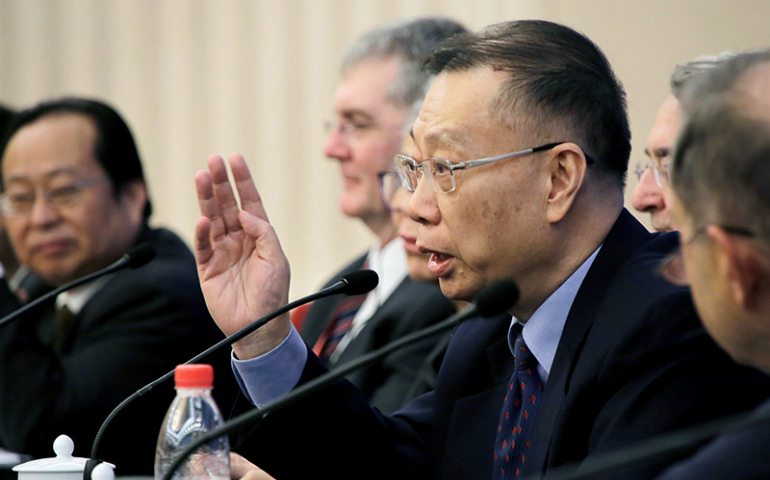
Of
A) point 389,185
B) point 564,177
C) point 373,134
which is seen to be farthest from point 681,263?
point 373,134

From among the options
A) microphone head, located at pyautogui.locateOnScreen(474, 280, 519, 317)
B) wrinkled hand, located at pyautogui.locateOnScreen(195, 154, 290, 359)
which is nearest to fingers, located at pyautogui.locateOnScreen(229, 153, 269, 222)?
wrinkled hand, located at pyautogui.locateOnScreen(195, 154, 290, 359)

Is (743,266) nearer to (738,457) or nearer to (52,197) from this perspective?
(738,457)

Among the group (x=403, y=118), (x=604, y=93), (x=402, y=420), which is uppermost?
(x=604, y=93)

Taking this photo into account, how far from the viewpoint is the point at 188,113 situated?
4922 mm

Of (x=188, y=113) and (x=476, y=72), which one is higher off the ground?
(x=476, y=72)

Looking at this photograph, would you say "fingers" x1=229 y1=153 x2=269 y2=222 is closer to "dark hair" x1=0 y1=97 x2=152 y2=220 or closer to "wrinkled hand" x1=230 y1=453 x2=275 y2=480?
"wrinkled hand" x1=230 y1=453 x2=275 y2=480

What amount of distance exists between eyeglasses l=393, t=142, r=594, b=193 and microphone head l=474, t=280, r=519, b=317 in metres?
0.35

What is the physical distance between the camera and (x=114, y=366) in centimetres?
268

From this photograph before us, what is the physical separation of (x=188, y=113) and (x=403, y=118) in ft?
6.89

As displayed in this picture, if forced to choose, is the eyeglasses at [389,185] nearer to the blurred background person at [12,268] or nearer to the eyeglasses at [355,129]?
the eyeglasses at [355,129]

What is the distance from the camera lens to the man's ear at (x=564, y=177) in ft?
5.23

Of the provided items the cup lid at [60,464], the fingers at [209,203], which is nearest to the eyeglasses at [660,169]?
the fingers at [209,203]

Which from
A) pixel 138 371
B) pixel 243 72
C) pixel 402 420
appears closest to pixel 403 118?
pixel 138 371

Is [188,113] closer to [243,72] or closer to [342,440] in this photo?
[243,72]
